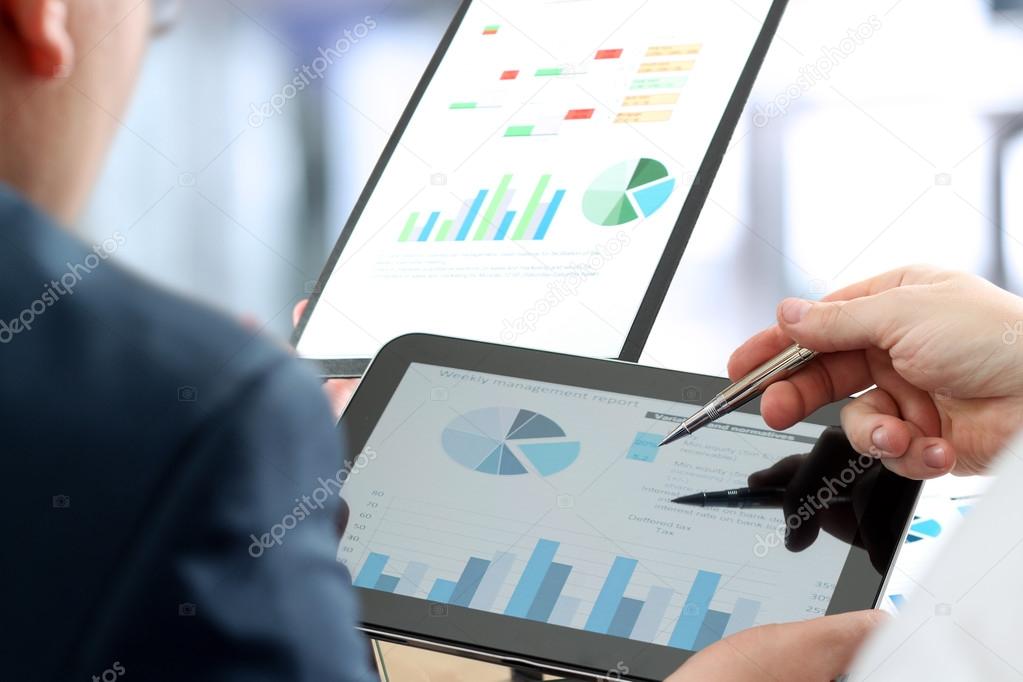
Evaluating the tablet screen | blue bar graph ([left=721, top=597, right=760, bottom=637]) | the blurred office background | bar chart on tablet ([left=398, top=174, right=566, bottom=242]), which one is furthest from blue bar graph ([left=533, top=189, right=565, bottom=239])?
the blurred office background

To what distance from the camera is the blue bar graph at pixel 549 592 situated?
2.12 feet


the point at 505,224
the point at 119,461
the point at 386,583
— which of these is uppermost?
the point at 505,224

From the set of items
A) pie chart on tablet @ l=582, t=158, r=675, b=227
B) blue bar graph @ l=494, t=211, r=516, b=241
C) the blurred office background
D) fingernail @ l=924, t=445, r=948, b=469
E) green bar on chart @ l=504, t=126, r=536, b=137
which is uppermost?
the blurred office background

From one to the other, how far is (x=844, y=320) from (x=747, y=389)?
97mm

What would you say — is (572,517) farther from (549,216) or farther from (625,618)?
(549,216)

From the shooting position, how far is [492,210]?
0.99 meters

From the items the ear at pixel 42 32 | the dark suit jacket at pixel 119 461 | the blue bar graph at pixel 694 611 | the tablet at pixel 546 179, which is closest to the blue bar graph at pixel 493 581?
the blue bar graph at pixel 694 611

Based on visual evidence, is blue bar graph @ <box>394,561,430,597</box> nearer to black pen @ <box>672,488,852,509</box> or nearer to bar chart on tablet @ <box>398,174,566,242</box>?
black pen @ <box>672,488,852,509</box>

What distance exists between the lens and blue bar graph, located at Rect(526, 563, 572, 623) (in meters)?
0.65

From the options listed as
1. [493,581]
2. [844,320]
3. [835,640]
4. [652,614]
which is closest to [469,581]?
[493,581]

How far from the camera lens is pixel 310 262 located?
3008 millimetres

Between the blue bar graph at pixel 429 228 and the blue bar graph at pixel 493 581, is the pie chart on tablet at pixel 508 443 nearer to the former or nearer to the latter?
the blue bar graph at pixel 493 581

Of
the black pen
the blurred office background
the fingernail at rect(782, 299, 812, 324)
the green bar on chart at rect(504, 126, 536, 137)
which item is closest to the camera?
the black pen

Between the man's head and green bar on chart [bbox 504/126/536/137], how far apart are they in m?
0.64
